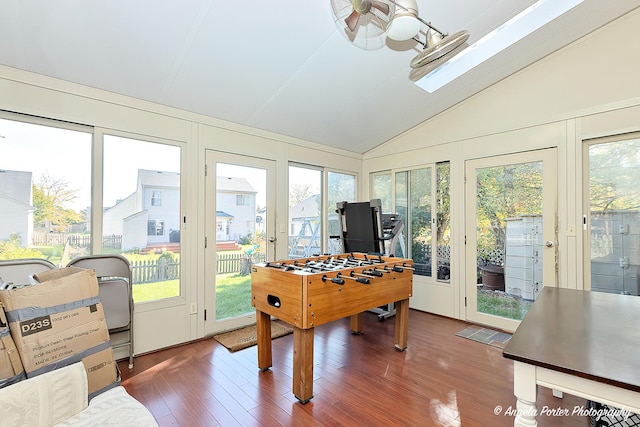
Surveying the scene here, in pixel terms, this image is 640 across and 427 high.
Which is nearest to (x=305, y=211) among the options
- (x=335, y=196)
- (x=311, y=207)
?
(x=311, y=207)

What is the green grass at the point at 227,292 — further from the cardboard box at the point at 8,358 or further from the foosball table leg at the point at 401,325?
the foosball table leg at the point at 401,325

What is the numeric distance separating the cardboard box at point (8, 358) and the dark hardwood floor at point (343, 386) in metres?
0.80

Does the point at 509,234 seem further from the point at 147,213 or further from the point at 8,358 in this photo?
the point at 8,358

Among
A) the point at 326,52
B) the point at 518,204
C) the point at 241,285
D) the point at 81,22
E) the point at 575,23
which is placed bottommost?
the point at 241,285

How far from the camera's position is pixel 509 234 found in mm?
3473

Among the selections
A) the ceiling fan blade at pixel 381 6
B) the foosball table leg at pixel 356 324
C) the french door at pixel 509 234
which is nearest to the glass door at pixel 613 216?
the french door at pixel 509 234

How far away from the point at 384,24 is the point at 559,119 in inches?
102

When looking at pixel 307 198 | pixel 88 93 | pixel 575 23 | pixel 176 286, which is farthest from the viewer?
pixel 307 198

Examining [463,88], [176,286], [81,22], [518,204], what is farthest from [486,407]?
[81,22]

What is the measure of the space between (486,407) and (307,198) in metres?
3.08

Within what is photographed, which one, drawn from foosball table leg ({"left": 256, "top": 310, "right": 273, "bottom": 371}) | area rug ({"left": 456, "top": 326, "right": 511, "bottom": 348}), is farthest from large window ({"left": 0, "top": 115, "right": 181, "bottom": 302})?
area rug ({"left": 456, "top": 326, "right": 511, "bottom": 348})

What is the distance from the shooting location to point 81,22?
6.60ft

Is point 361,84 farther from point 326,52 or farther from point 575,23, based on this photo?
point 575,23

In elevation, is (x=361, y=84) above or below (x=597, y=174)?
above
